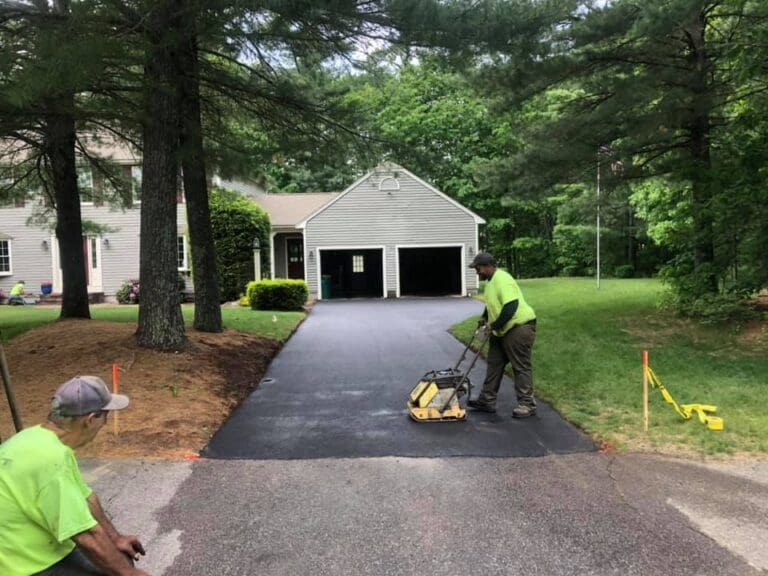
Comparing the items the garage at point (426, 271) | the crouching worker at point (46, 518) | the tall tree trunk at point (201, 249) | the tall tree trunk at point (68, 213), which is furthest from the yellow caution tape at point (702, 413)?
the garage at point (426, 271)

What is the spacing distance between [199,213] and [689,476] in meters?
9.68

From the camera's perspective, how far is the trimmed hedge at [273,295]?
744 inches

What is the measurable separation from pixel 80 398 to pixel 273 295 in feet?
55.0

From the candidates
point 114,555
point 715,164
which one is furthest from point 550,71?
point 114,555

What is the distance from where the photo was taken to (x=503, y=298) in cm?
662

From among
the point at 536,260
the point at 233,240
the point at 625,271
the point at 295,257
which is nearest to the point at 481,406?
the point at 233,240

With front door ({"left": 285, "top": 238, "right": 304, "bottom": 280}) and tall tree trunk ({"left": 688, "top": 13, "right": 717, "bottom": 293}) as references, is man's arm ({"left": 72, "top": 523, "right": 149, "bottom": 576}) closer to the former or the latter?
tall tree trunk ({"left": 688, "top": 13, "right": 717, "bottom": 293})

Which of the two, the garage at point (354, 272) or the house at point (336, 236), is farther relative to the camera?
the garage at point (354, 272)

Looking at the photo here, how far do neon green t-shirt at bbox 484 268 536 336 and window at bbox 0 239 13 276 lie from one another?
25.2 meters

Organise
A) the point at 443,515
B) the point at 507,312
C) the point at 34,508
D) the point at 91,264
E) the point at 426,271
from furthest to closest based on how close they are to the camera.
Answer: the point at 426,271, the point at 91,264, the point at 507,312, the point at 443,515, the point at 34,508

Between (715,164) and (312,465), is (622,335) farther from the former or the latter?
(312,465)

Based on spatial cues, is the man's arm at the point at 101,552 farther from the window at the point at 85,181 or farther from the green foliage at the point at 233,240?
the green foliage at the point at 233,240

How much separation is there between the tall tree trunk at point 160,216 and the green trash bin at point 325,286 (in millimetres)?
16352

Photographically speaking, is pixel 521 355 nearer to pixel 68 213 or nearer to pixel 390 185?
pixel 68 213
